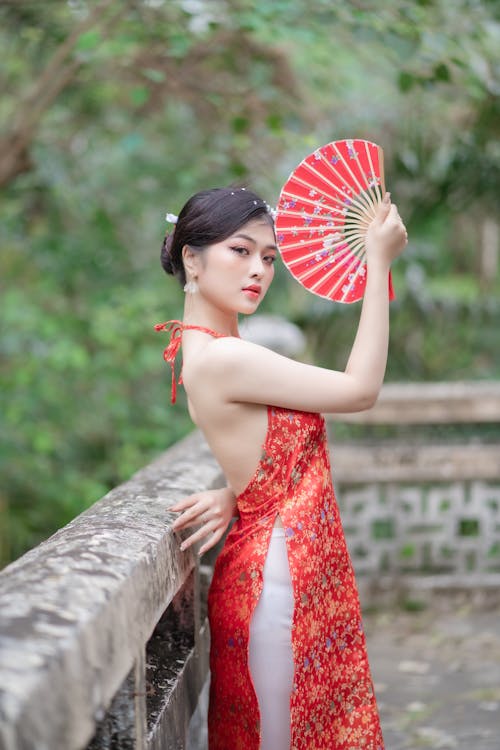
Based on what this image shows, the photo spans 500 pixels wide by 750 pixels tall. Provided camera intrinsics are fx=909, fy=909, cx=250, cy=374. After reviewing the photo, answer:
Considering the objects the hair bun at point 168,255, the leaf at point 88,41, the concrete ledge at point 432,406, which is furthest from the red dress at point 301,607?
the concrete ledge at point 432,406

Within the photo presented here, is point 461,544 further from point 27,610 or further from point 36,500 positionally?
point 27,610

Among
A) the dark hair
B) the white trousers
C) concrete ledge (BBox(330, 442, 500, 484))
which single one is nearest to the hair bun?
the dark hair

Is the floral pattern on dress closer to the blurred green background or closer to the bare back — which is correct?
the bare back

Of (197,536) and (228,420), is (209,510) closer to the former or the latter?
(197,536)

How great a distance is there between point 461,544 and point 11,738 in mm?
4040

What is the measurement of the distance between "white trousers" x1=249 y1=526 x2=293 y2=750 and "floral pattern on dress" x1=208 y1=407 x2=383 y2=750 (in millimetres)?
16

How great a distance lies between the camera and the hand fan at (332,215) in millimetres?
1997

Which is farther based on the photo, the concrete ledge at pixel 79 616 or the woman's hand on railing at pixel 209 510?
the woman's hand on railing at pixel 209 510

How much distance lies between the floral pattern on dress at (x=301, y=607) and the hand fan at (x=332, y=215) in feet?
1.10

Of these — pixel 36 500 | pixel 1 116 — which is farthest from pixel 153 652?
pixel 1 116

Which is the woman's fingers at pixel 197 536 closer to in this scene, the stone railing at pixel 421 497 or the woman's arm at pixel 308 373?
the woman's arm at pixel 308 373

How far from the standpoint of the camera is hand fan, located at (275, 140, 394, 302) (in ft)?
6.55

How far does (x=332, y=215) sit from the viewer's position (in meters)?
2.05

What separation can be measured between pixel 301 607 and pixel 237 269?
29.7 inches
